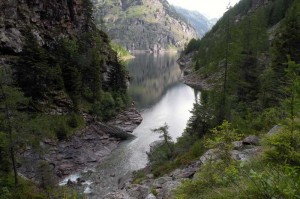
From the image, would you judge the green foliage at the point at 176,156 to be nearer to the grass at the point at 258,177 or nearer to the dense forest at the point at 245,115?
the dense forest at the point at 245,115

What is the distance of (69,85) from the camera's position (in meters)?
61.7

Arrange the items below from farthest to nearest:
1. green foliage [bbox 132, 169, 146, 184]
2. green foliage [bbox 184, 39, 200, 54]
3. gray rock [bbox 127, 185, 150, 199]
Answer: green foliage [bbox 184, 39, 200, 54] < green foliage [bbox 132, 169, 146, 184] < gray rock [bbox 127, 185, 150, 199]

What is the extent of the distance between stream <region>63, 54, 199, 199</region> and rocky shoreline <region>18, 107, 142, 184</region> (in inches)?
81.1

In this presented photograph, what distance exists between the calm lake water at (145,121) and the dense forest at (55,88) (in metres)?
6.38

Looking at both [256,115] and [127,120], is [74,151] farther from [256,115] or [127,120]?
[256,115]

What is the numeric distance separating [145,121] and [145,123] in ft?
5.04

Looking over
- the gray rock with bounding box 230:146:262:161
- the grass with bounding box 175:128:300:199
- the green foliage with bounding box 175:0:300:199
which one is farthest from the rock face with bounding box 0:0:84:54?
the grass with bounding box 175:128:300:199

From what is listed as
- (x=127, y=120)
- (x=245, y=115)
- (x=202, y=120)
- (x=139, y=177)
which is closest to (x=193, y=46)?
(x=127, y=120)

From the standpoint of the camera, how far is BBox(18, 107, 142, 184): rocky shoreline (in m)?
39.0

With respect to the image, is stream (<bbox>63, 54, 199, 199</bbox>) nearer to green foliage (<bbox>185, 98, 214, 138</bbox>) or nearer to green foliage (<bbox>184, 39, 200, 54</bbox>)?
green foliage (<bbox>185, 98, 214, 138</bbox>)

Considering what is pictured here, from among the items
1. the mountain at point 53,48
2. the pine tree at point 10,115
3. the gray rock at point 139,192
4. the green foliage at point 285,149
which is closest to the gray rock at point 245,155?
the green foliage at point 285,149

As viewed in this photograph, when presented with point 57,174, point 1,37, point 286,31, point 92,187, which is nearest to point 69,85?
point 1,37

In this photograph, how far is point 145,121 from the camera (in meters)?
68.9

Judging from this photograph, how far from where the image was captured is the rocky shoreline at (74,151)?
39.0 m
